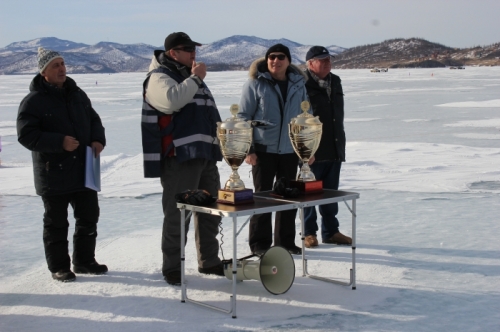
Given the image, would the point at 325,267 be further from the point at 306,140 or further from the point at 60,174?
the point at 60,174

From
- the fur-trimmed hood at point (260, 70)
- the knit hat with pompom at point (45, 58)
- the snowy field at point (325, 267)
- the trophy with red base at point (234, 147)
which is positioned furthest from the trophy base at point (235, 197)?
the knit hat with pompom at point (45, 58)

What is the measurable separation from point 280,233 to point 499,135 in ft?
28.8

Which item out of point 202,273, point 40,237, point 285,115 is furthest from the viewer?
point 40,237

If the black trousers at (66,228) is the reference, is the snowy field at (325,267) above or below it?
below

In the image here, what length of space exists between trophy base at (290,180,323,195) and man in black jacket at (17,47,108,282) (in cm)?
143

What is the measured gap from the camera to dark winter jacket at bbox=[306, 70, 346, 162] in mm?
5434

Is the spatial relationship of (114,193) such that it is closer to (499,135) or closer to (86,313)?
(86,313)

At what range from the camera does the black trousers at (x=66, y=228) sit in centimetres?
454

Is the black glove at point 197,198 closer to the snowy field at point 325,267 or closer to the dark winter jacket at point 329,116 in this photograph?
the snowy field at point 325,267

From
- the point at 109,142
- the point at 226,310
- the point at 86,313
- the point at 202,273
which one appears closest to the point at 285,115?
the point at 202,273

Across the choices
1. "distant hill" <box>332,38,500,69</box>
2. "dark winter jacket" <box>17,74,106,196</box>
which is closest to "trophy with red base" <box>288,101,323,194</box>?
"dark winter jacket" <box>17,74,106,196</box>

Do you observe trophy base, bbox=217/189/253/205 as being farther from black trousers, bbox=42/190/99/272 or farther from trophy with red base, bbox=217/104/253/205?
black trousers, bbox=42/190/99/272

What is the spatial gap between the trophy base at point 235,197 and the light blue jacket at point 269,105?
1187mm

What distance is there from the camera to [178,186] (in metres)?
4.39
